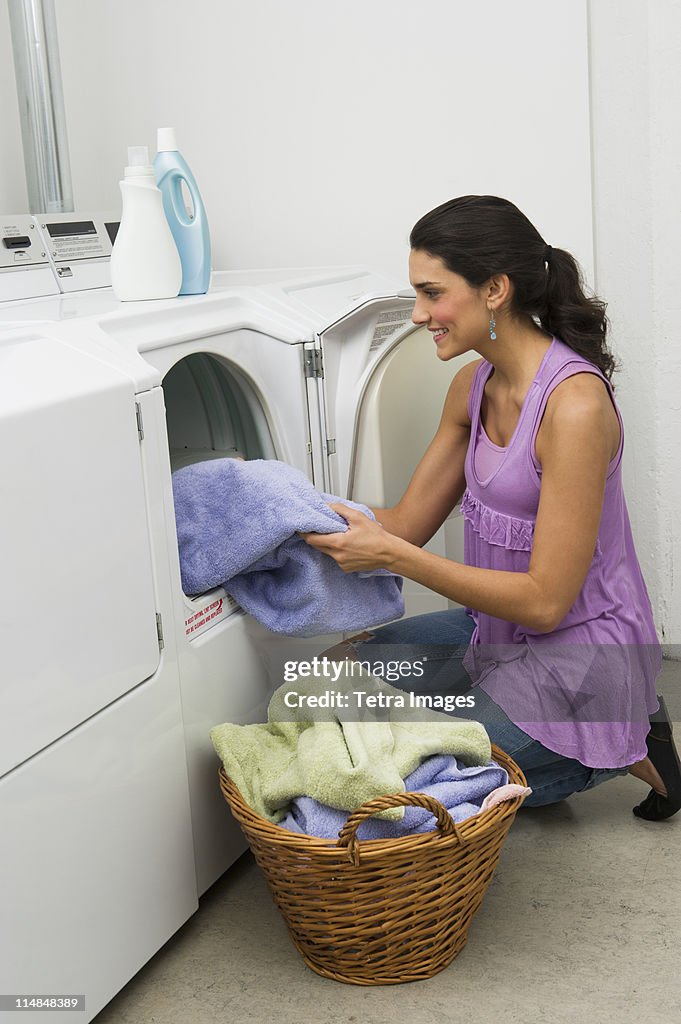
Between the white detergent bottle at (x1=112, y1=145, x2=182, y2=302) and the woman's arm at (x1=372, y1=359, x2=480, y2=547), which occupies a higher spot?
the white detergent bottle at (x1=112, y1=145, x2=182, y2=302)

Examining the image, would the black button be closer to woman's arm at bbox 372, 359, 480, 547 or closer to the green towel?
woman's arm at bbox 372, 359, 480, 547

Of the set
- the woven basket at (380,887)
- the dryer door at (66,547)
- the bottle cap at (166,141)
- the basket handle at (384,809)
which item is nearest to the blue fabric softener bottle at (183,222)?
the bottle cap at (166,141)

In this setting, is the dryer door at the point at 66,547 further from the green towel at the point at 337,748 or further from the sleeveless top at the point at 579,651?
the sleeveless top at the point at 579,651

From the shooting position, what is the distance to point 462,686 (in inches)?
78.0

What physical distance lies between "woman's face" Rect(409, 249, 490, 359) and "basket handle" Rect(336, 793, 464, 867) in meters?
0.78

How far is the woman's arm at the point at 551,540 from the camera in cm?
171

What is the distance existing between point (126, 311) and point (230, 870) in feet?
3.39

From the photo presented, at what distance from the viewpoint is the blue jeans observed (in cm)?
185

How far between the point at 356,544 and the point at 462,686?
0.42 metres

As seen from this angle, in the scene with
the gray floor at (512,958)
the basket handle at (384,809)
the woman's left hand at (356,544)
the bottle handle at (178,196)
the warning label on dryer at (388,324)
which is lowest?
the gray floor at (512,958)

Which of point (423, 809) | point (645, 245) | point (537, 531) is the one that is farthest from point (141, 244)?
point (645, 245)

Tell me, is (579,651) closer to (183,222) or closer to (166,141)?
(183,222)

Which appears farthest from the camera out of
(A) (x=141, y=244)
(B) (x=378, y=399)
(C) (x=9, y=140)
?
(C) (x=9, y=140)

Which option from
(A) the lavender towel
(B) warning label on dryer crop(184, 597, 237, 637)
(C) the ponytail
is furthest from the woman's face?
(A) the lavender towel
